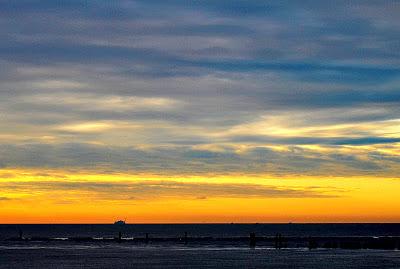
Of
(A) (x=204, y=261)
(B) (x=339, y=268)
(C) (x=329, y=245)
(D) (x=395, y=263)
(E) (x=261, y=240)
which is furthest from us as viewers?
(E) (x=261, y=240)

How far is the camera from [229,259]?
90562 mm

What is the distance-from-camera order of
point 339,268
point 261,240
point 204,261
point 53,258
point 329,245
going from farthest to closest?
point 261,240, point 329,245, point 53,258, point 204,261, point 339,268

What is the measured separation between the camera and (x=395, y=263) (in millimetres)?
81062

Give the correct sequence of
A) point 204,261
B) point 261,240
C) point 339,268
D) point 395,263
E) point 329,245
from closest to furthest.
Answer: point 339,268 → point 395,263 → point 204,261 → point 329,245 → point 261,240

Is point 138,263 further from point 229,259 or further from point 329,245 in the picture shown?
point 329,245

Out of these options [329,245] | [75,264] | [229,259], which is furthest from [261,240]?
[75,264]

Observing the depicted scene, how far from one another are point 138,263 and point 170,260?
19.8 ft

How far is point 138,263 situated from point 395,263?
88.8 ft

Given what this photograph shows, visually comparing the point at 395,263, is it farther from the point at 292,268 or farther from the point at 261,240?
the point at 261,240

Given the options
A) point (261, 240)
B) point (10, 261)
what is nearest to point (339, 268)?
point (10, 261)

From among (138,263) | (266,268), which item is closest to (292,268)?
(266,268)

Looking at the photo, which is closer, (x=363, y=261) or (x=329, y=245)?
(x=363, y=261)

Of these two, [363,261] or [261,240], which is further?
[261,240]

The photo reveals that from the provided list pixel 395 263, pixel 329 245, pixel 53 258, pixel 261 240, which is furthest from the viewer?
pixel 261 240
